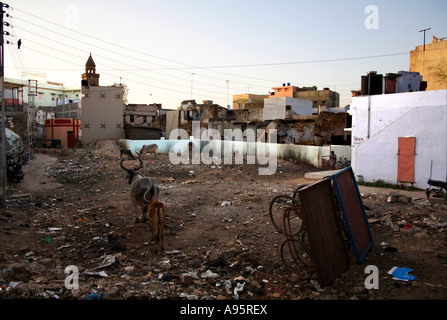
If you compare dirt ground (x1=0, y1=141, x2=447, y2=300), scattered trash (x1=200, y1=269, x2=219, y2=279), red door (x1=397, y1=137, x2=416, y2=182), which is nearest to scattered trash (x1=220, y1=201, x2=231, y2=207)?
dirt ground (x1=0, y1=141, x2=447, y2=300)

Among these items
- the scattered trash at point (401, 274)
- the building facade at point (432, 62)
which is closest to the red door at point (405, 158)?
the scattered trash at point (401, 274)

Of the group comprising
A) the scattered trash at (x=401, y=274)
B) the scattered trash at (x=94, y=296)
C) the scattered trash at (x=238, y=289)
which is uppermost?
the scattered trash at (x=401, y=274)

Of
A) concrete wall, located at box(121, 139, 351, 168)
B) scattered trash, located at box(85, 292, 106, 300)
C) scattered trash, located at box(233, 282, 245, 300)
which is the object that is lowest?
scattered trash, located at box(233, 282, 245, 300)

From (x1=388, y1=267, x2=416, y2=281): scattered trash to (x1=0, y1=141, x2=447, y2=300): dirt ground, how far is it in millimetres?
73

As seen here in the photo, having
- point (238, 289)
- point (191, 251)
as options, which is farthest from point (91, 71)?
point (238, 289)

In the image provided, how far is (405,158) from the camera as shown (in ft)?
39.7

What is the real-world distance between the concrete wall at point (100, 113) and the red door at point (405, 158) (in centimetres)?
2216

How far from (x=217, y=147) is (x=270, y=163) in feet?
19.9

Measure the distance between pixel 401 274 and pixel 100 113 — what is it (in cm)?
2666

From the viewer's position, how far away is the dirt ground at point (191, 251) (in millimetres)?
4188

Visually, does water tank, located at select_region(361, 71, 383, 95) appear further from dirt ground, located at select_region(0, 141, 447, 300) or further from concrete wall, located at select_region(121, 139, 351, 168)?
dirt ground, located at select_region(0, 141, 447, 300)

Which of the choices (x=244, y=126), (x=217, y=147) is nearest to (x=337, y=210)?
(x=217, y=147)

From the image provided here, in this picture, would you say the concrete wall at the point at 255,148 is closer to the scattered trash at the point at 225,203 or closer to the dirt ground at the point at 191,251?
the scattered trash at the point at 225,203

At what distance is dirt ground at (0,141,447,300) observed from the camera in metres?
4.19
